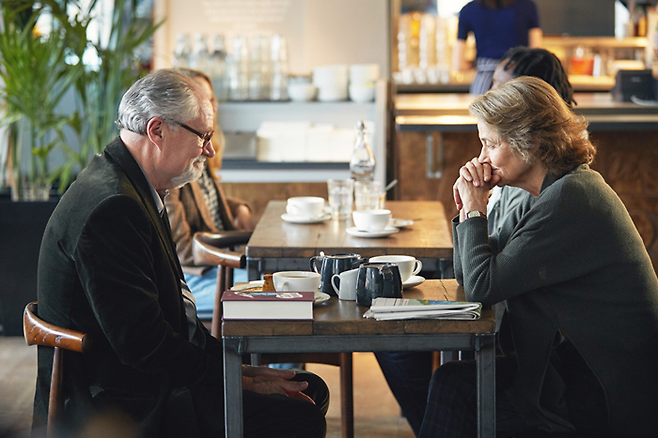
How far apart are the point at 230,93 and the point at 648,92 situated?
8.29 feet

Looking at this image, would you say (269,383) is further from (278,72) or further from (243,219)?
(278,72)

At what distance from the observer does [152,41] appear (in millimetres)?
5242

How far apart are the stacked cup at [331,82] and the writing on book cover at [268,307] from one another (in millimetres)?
3269

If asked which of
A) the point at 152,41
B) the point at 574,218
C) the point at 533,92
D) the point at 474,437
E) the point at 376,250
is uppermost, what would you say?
the point at 152,41

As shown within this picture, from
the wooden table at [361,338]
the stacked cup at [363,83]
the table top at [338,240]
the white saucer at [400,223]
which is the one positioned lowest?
the wooden table at [361,338]

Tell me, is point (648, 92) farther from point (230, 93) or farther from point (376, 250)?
point (376, 250)

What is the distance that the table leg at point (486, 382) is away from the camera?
1498 millimetres

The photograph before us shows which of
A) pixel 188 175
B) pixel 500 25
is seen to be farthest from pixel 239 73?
pixel 188 175

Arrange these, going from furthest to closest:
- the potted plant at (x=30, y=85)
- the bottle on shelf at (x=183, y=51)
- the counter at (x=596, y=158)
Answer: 1. the bottle on shelf at (x=183, y=51)
2. the counter at (x=596, y=158)
3. the potted plant at (x=30, y=85)

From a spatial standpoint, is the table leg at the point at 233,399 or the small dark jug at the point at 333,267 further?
the small dark jug at the point at 333,267

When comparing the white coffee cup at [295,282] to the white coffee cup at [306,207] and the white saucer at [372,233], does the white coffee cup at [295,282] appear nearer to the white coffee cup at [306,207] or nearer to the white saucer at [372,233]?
the white saucer at [372,233]

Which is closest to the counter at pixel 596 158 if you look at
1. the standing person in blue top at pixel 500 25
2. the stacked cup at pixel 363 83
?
the stacked cup at pixel 363 83

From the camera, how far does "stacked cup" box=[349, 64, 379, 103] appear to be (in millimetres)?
4586

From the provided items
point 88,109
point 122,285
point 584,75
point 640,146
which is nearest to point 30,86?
point 88,109
